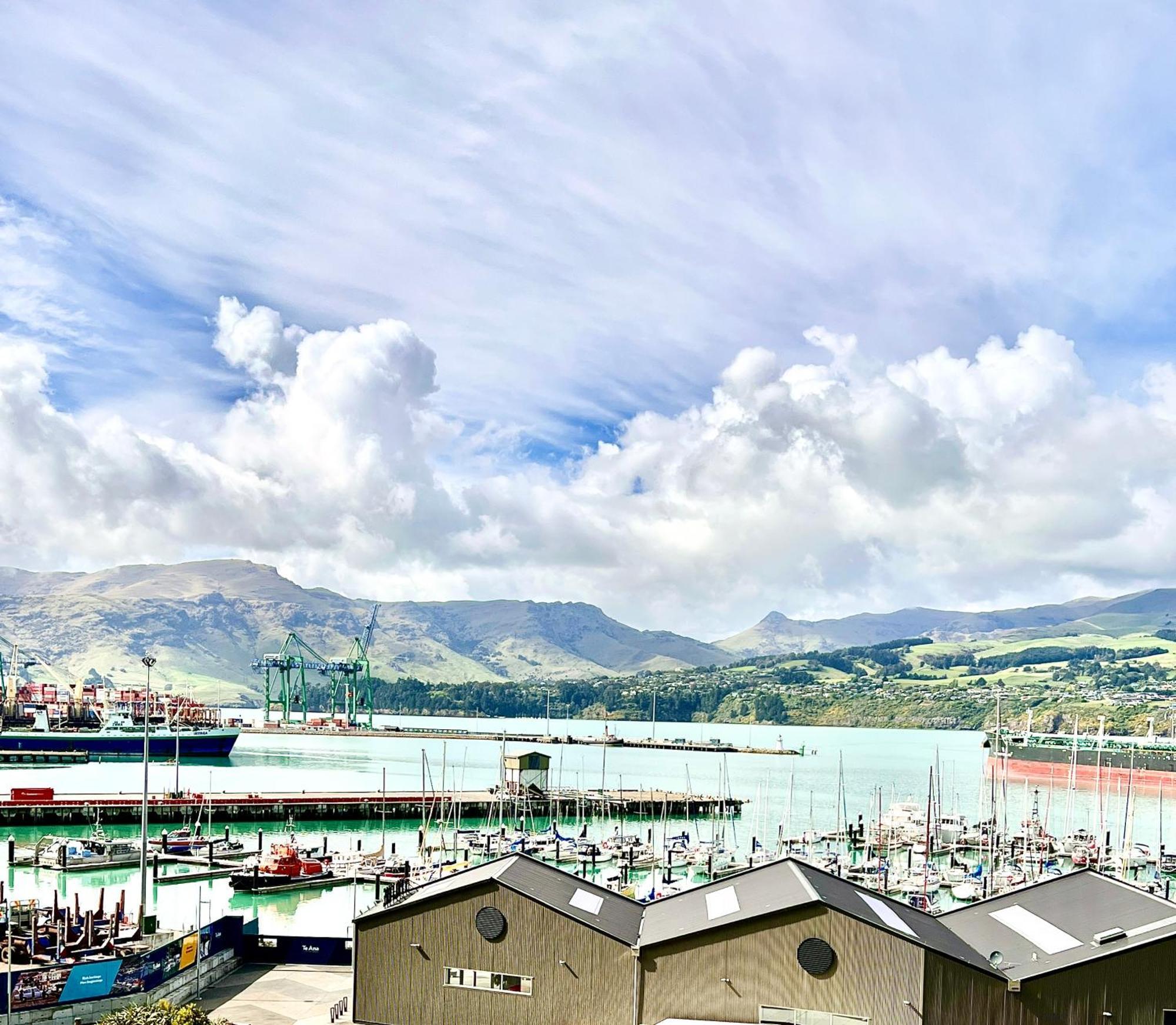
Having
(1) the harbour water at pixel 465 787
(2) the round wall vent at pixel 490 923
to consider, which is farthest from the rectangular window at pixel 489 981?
(1) the harbour water at pixel 465 787

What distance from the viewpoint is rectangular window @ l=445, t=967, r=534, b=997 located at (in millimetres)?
22469

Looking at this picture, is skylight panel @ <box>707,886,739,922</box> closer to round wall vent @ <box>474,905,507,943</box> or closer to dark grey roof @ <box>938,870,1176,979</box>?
round wall vent @ <box>474,905,507,943</box>

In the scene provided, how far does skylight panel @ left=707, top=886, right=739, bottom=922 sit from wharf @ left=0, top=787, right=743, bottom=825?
48.3 metres

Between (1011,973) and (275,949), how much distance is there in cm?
1722

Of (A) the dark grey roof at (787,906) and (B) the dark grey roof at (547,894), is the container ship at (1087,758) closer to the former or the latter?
(A) the dark grey roof at (787,906)

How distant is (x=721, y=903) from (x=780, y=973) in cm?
203

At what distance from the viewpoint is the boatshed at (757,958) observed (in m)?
21.2

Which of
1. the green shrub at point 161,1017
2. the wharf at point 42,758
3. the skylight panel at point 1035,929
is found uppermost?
the skylight panel at point 1035,929

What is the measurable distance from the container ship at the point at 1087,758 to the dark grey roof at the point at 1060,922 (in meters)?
78.5

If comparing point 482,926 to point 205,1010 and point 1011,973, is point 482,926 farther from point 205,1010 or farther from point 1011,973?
point 1011,973

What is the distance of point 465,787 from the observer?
108m

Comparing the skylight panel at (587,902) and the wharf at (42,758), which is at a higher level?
the skylight panel at (587,902)

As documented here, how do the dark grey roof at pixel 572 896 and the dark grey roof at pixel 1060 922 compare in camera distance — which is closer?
the dark grey roof at pixel 1060 922

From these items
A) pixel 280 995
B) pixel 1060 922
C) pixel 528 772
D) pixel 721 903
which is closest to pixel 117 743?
pixel 528 772
